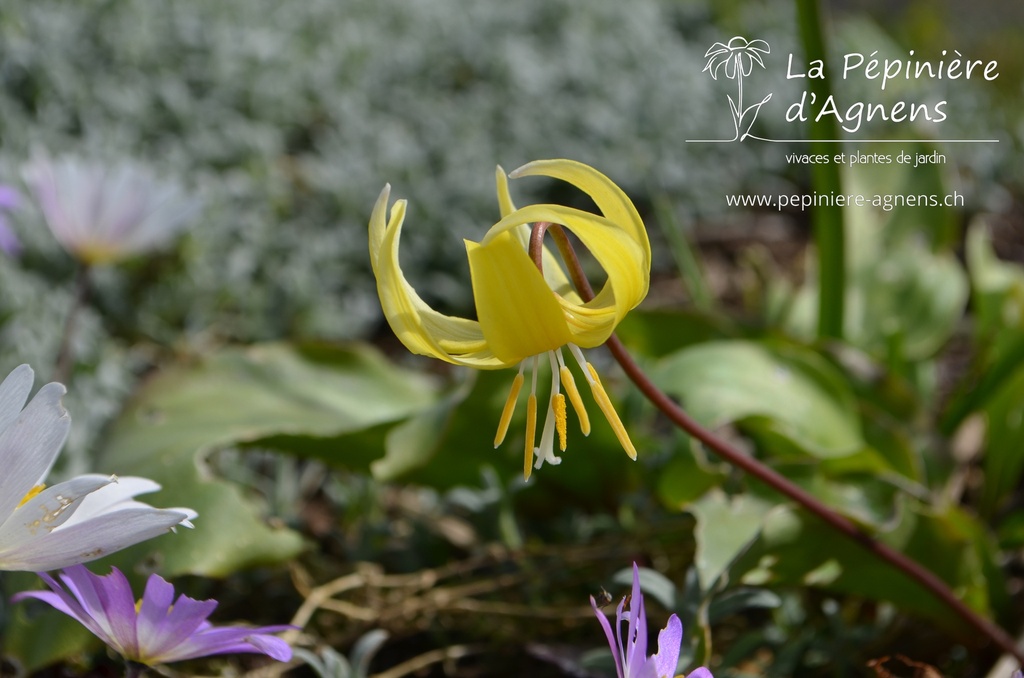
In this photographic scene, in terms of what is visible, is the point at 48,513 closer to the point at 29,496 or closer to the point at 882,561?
the point at 29,496

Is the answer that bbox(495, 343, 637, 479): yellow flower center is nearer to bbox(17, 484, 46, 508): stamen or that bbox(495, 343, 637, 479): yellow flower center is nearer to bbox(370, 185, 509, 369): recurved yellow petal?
bbox(370, 185, 509, 369): recurved yellow petal

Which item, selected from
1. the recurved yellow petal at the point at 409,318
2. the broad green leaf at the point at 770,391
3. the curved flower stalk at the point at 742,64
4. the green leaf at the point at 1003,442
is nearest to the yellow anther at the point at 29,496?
the recurved yellow petal at the point at 409,318

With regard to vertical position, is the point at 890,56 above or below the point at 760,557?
above

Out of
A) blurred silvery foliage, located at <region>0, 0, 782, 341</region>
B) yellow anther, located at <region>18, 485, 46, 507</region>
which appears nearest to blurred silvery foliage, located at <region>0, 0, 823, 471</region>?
blurred silvery foliage, located at <region>0, 0, 782, 341</region>

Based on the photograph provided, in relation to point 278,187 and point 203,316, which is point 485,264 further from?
point 278,187

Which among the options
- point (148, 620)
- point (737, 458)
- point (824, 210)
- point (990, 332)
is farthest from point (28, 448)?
point (990, 332)

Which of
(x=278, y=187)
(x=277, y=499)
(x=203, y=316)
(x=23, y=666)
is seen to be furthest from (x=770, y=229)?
(x=23, y=666)
